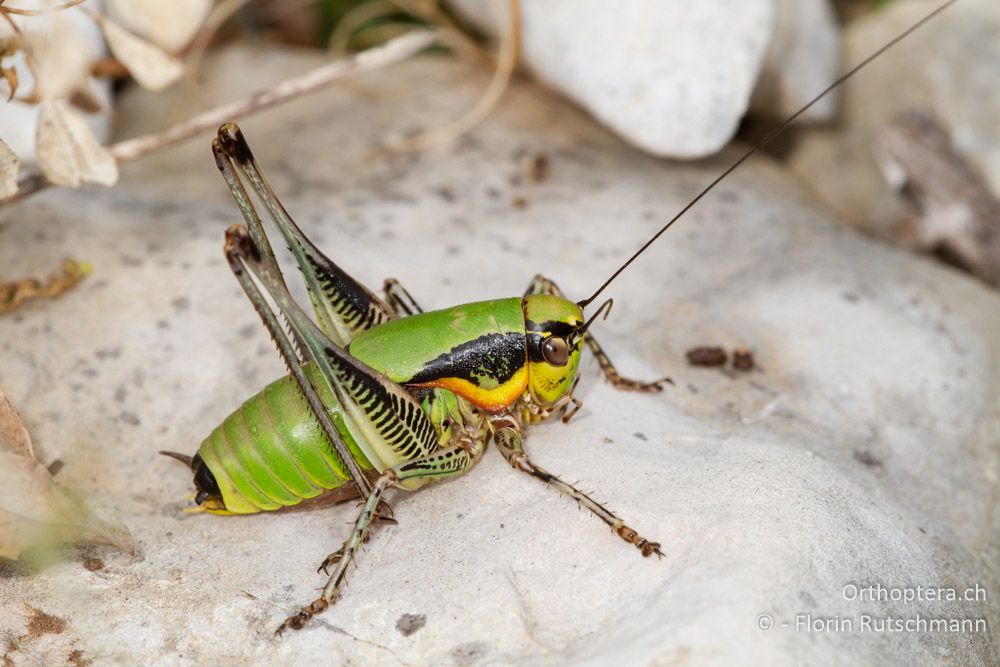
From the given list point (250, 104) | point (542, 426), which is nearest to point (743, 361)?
point (542, 426)

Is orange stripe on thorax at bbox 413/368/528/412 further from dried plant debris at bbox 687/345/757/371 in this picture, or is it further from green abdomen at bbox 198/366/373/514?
dried plant debris at bbox 687/345/757/371

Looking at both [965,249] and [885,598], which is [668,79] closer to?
[965,249]

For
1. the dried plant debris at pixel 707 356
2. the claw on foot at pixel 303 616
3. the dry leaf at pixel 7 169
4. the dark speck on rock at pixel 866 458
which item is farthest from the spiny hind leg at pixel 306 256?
the dark speck on rock at pixel 866 458

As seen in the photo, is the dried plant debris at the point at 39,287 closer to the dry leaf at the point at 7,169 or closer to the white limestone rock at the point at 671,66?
the dry leaf at the point at 7,169

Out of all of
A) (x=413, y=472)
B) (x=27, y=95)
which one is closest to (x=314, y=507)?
(x=413, y=472)

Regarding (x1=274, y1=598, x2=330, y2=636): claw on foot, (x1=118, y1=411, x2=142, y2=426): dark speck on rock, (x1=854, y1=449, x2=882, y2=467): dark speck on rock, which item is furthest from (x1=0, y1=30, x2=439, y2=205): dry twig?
(x1=854, y1=449, x2=882, y2=467): dark speck on rock

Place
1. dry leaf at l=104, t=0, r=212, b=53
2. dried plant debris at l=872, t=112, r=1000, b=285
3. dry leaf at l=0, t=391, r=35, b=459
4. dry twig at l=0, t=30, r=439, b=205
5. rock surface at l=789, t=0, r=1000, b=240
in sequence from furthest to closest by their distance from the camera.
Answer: rock surface at l=789, t=0, r=1000, b=240, dried plant debris at l=872, t=112, r=1000, b=285, dry leaf at l=104, t=0, r=212, b=53, dry twig at l=0, t=30, r=439, b=205, dry leaf at l=0, t=391, r=35, b=459
